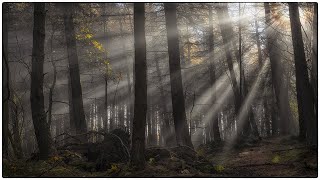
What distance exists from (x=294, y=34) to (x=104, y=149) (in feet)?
25.0

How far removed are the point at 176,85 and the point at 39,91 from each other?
15.8ft

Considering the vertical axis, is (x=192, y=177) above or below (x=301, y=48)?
below

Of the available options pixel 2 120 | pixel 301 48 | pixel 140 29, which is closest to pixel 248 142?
pixel 301 48

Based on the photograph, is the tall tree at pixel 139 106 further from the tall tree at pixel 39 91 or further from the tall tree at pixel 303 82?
the tall tree at pixel 303 82

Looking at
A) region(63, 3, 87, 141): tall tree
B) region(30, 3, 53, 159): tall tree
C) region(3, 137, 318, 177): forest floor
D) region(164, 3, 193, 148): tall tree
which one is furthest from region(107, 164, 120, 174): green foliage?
region(63, 3, 87, 141): tall tree

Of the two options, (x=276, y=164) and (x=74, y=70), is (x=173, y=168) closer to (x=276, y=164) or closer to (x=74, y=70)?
(x=276, y=164)

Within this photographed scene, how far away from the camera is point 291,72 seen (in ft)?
81.0

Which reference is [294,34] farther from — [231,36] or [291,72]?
[291,72]

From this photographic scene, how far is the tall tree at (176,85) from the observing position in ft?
36.7

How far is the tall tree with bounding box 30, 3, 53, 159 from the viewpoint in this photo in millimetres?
8508

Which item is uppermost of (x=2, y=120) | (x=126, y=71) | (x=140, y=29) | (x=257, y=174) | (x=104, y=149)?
(x=126, y=71)

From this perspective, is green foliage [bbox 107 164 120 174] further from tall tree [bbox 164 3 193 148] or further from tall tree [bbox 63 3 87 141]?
tall tree [bbox 63 3 87 141]

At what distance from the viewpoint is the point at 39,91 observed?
8.54 meters

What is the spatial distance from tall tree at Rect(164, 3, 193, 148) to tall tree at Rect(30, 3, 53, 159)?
14.1ft
